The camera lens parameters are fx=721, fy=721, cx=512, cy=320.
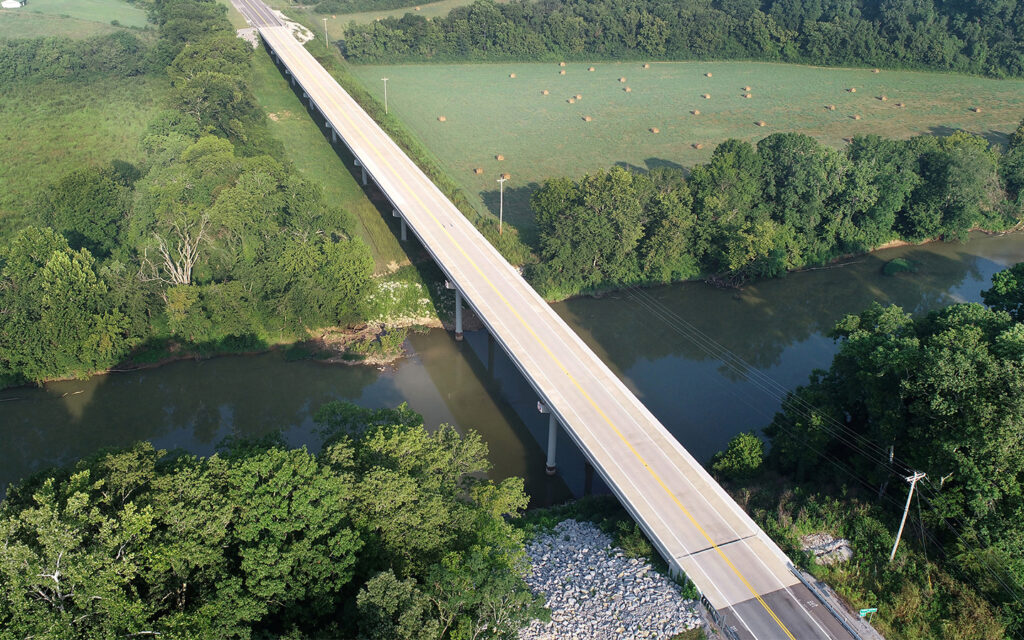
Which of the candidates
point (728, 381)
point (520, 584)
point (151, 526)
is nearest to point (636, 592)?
point (520, 584)

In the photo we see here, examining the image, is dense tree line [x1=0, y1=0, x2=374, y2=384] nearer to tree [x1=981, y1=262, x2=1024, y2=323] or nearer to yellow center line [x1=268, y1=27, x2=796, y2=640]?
→ yellow center line [x1=268, y1=27, x2=796, y2=640]

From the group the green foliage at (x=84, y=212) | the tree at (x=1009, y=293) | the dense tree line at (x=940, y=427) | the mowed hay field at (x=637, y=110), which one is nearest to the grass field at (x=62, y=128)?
the green foliage at (x=84, y=212)

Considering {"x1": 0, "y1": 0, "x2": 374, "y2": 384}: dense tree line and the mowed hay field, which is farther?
the mowed hay field

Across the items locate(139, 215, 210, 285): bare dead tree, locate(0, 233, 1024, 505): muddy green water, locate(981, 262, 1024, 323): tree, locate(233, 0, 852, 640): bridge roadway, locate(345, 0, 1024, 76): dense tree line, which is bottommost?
locate(0, 233, 1024, 505): muddy green water

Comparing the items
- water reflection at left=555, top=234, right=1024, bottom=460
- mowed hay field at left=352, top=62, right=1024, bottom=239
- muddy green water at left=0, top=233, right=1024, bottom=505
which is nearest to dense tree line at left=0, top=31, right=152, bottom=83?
mowed hay field at left=352, top=62, right=1024, bottom=239

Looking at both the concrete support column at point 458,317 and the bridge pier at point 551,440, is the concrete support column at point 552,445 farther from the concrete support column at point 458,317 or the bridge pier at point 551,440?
the concrete support column at point 458,317

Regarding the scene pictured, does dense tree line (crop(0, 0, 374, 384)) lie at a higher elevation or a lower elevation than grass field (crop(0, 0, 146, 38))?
lower
